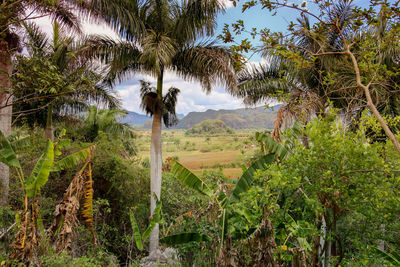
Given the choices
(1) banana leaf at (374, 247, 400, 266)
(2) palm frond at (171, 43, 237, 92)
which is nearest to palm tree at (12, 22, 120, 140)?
(2) palm frond at (171, 43, 237, 92)

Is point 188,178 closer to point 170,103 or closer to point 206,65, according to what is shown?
point 206,65

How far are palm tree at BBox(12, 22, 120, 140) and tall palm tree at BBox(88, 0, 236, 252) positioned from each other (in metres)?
1.31

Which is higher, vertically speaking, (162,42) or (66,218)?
(162,42)

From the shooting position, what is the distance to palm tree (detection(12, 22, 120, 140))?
19.5 feet

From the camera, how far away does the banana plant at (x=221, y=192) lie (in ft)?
13.3

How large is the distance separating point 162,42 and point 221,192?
538 centimetres

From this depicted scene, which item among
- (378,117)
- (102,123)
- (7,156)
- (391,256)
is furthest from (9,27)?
(102,123)

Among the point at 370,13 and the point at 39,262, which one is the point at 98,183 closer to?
the point at 39,262

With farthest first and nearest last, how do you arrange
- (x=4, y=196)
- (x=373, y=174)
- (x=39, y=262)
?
(x=4, y=196), (x=39, y=262), (x=373, y=174)

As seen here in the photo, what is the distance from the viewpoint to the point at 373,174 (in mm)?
3031

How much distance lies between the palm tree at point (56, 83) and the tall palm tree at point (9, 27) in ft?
1.22

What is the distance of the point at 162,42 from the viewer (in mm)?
A: 8000

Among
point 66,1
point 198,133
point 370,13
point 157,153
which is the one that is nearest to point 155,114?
point 157,153

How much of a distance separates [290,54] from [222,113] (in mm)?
68449
